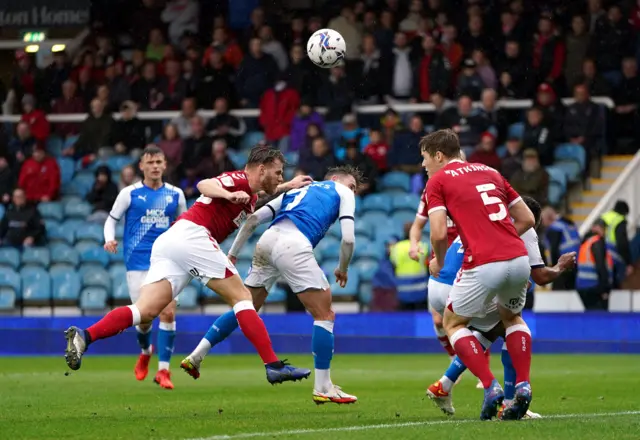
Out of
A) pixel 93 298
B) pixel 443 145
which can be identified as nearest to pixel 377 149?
pixel 93 298

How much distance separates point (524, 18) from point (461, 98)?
2.44m

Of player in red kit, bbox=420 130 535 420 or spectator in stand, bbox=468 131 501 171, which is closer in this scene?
player in red kit, bbox=420 130 535 420

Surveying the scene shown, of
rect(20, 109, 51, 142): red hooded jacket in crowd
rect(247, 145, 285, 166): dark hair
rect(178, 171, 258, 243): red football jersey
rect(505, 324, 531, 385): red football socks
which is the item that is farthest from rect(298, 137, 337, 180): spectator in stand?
rect(505, 324, 531, 385): red football socks

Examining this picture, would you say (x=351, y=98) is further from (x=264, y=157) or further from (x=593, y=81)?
(x=264, y=157)

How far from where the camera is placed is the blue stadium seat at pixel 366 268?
21.5 m

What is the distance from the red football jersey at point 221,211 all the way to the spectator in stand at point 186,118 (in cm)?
1321

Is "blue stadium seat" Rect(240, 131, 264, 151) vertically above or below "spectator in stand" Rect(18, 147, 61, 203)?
above

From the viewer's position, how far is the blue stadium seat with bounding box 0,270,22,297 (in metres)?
22.8

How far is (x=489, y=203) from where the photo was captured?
31.0 ft

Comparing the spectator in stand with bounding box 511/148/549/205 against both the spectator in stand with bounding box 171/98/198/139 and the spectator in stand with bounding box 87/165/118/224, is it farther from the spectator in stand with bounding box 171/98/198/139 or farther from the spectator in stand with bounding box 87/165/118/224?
the spectator in stand with bounding box 87/165/118/224

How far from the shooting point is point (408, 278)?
20.6 metres

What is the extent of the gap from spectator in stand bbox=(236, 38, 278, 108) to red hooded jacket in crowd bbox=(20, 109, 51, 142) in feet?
11.9

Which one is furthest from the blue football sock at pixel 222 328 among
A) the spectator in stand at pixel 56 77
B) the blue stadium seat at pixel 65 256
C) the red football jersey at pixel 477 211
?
the spectator in stand at pixel 56 77

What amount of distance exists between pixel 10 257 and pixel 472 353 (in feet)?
49.9
